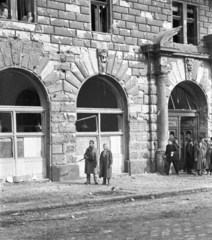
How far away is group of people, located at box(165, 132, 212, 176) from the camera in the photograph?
65.5 feet

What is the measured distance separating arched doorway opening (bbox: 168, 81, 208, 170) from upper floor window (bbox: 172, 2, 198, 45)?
82.9 inches

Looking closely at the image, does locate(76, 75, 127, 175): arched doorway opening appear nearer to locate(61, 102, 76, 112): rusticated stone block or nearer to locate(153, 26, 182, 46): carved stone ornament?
locate(61, 102, 76, 112): rusticated stone block

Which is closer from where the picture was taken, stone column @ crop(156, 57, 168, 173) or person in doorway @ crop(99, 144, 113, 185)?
person in doorway @ crop(99, 144, 113, 185)

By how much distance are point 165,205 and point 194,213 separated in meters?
1.63

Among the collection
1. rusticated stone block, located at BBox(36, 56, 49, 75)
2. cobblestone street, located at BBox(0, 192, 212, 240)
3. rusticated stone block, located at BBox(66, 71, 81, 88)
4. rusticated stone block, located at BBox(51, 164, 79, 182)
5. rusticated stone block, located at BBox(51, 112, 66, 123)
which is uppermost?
rusticated stone block, located at BBox(36, 56, 49, 75)

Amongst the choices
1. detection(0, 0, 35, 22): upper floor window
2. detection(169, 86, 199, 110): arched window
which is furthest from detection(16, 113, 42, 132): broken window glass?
detection(169, 86, 199, 110): arched window

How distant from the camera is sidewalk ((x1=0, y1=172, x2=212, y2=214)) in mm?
12203

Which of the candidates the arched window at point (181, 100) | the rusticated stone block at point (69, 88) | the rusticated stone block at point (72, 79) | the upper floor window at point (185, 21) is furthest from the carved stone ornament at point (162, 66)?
the rusticated stone block at point (69, 88)

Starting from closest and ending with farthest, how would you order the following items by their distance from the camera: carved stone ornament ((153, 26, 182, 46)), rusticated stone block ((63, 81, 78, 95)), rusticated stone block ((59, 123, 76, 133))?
rusticated stone block ((59, 123, 76, 133)), rusticated stone block ((63, 81, 78, 95)), carved stone ornament ((153, 26, 182, 46))

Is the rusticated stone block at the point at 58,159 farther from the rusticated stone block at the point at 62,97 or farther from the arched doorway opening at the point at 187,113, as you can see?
the arched doorway opening at the point at 187,113

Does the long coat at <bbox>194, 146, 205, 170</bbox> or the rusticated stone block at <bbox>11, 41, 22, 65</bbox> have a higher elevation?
the rusticated stone block at <bbox>11, 41, 22, 65</bbox>

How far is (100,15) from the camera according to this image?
19141 millimetres

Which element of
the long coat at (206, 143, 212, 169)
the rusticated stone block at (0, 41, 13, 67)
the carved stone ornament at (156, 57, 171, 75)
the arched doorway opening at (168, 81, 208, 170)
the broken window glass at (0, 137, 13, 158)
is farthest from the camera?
the arched doorway opening at (168, 81, 208, 170)

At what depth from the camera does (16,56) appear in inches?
649
